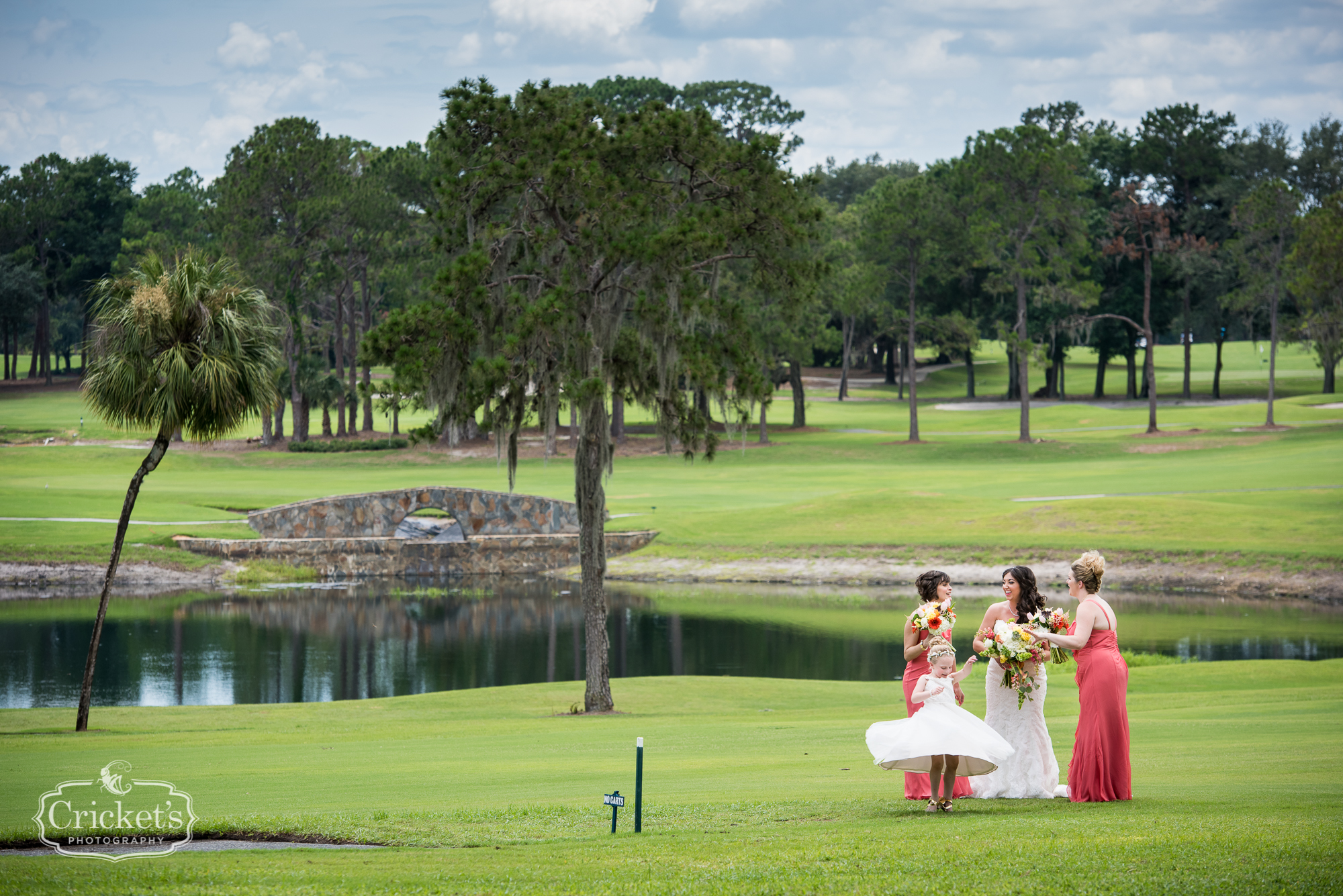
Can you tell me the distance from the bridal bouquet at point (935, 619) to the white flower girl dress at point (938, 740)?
1.32 feet

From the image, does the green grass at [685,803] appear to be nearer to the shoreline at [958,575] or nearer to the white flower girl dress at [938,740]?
the white flower girl dress at [938,740]

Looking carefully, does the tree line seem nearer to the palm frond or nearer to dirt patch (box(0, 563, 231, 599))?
the palm frond

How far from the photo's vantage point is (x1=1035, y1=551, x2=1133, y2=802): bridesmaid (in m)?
8.73

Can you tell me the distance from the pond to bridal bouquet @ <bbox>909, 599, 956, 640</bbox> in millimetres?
16163

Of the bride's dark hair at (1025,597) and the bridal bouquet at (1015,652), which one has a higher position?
the bride's dark hair at (1025,597)

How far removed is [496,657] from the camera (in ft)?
91.0

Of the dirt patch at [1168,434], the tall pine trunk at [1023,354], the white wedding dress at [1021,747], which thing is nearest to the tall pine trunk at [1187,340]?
A: the dirt patch at [1168,434]

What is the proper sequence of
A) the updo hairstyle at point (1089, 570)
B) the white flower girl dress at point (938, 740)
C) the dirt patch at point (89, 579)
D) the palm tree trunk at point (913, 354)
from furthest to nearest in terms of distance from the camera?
the palm tree trunk at point (913, 354) → the dirt patch at point (89, 579) → the updo hairstyle at point (1089, 570) → the white flower girl dress at point (938, 740)

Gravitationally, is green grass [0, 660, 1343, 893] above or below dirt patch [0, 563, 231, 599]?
above

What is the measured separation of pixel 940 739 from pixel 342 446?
5517cm

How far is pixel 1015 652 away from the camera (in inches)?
346

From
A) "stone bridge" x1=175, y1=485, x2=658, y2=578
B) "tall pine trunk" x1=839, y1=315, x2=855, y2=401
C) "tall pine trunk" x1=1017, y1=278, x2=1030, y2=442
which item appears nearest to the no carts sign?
"stone bridge" x1=175, y1=485, x2=658, y2=578

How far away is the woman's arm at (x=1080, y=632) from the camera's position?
8734 mm

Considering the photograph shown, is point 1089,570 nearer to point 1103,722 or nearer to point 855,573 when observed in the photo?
point 1103,722
